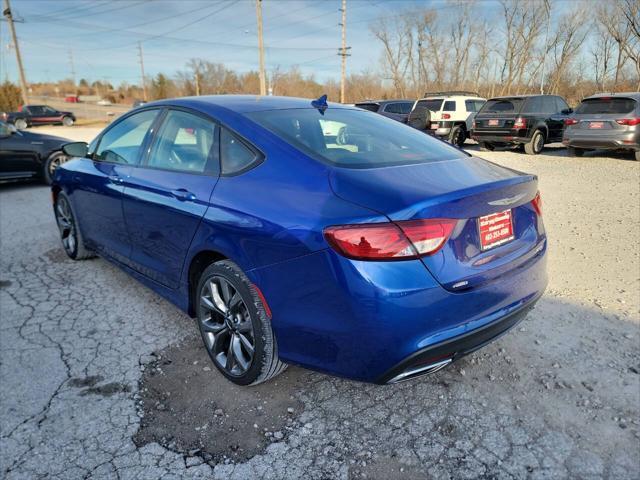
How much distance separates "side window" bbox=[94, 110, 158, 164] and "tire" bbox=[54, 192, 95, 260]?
83 centimetres

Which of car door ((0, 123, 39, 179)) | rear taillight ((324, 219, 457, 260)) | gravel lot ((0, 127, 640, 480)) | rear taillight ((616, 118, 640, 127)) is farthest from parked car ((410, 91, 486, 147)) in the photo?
rear taillight ((324, 219, 457, 260))

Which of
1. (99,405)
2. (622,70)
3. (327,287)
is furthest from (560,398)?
(622,70)

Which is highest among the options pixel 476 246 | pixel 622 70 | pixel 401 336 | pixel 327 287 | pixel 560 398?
pixel 622 70

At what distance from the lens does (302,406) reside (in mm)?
2418

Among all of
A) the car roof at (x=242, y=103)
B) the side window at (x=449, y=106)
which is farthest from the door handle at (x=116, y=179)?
the side window at (x=449, y=106)

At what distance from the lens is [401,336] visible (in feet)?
6.05

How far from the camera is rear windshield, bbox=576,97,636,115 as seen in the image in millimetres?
10141

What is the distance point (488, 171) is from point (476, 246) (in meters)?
0.59

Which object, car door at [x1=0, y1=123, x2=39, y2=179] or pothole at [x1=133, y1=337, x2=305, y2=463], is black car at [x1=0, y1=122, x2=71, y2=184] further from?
pothole at [x1=133, y1=337, x2=305, y2=463]

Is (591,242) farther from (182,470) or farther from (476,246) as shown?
(182,470)

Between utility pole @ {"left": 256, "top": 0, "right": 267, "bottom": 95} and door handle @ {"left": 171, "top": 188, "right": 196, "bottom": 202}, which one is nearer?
door handle @ {"left": 171, "top": 188, "right": 196, "bottom": 202}

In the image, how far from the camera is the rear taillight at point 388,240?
5.92ft

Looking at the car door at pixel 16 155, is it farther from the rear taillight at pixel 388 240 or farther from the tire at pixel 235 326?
the rear taillight at pixel 388 240

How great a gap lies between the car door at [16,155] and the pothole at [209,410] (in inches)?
305
